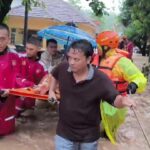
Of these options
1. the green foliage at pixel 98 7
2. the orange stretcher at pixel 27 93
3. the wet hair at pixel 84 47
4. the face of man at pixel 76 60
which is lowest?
the orange stretcher at pixel 27 93

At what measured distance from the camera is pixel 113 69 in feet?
22.1

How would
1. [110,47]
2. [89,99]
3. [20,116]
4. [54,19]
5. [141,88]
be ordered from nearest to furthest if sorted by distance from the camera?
[89,99]
[141,88]
[110,47]
[20,116]
[54,19]

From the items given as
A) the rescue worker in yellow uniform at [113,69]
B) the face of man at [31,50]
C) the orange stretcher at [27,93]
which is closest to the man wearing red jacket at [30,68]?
the face of man at [31,50]

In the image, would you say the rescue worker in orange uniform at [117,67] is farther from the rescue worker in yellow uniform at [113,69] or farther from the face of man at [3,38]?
the face of man at [3,38]

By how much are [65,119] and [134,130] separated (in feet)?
15.0

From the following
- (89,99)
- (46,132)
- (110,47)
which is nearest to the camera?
(89,99)

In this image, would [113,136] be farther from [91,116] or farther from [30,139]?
[91,116]

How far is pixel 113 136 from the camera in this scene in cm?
730

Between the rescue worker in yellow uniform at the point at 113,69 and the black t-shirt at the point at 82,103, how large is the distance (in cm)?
233

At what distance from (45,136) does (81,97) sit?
341 centimetres

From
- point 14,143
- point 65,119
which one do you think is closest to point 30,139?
point 14,143

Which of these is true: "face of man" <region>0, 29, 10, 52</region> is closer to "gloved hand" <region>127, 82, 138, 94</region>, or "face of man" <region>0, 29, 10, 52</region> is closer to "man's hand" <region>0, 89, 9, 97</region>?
"man's hand" <region>0, 89, 9, 97</region>

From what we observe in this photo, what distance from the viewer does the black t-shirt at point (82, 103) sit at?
3.98 m

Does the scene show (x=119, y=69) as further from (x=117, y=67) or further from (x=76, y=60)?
(x=76, y=60)
